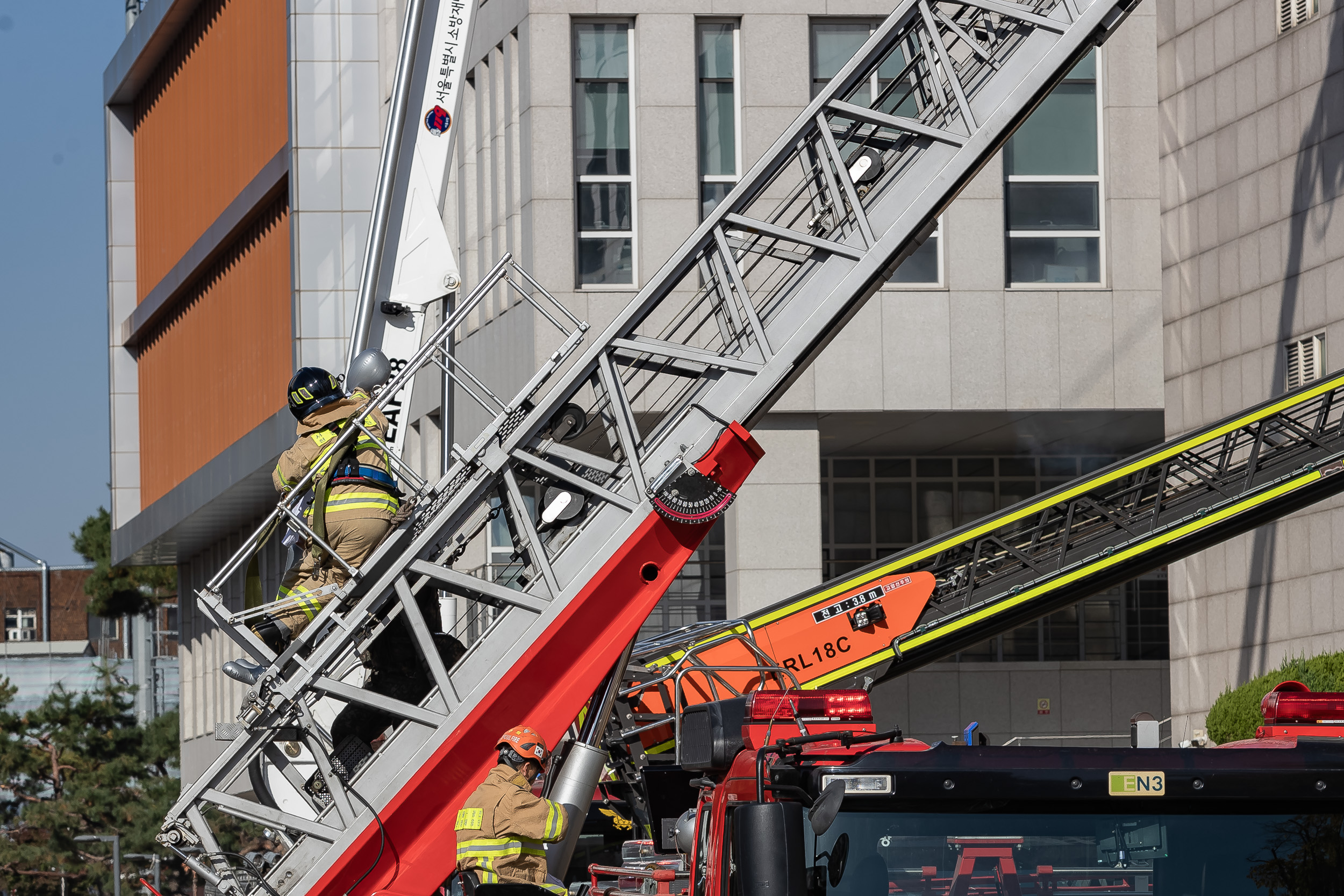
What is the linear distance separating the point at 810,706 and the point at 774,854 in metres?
2.24

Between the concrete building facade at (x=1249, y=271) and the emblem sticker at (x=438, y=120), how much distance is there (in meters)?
13.5

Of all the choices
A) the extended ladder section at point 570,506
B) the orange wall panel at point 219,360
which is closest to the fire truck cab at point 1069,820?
the extended ladder section at point 570,506

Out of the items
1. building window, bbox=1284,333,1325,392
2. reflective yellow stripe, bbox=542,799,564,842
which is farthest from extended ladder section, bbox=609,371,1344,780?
building window, bbox=1284,333,1325,392

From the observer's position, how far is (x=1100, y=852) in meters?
6.27

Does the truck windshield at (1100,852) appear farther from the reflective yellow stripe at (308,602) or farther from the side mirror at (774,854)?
the reflective yellow stripe at (308,602)

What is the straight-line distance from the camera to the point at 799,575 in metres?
26.6

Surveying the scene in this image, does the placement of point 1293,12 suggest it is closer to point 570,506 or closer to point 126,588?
point 570,506

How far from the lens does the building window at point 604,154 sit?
2666 cm

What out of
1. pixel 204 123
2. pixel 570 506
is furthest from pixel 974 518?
pixel 204 123

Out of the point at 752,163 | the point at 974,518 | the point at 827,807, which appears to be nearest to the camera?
the point at 827,807

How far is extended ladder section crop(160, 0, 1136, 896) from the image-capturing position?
30.0 feet

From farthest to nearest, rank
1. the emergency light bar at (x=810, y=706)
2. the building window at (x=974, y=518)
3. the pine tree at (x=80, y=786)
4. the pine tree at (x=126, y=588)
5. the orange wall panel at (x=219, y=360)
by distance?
the pine tree at (x=126, y=588) → the pine tree at (x=80, y=786) → the orange wall panel at (x=219, y=360) → the building window at (x=974, y=518) → the emergency light bar at (x=810, y=706)

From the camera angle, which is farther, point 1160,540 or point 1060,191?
point 1060,191

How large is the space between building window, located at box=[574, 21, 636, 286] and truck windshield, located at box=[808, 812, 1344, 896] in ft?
67.8
